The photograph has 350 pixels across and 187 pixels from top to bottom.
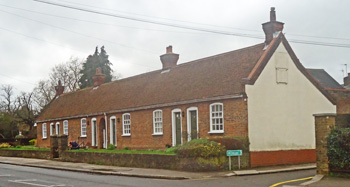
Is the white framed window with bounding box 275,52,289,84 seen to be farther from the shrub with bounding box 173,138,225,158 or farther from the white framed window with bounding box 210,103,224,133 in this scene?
the shrub with bounding box 173,138,225,158

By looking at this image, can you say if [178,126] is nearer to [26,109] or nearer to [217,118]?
[217,118]

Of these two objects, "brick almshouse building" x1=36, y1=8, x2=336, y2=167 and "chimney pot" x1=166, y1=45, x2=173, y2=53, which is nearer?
"brick almshouse building" x1=36, y1=8, x2=336, y2=167

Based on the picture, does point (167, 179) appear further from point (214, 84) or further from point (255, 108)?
point (214, 84)

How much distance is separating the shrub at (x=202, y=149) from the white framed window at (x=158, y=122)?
782cm

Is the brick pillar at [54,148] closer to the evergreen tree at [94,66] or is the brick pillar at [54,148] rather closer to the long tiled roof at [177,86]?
the long tiled roof at [177,86]

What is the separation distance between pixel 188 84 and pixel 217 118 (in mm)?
4565

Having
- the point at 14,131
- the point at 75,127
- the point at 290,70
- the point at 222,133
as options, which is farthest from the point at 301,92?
the point at 14,131

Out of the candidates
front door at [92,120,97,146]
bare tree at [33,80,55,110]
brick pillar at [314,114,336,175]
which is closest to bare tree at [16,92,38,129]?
bare tree at [33,80,55,110]

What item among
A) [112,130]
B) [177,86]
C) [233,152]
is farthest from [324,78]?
[233,152]

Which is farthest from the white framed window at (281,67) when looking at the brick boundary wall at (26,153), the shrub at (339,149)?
the brick boundary wall at (26,153)

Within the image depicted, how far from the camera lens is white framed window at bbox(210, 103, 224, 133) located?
22.9m

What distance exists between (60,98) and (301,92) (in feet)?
99.2

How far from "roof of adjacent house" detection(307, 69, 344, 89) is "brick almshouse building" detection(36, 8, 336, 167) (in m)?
25.1

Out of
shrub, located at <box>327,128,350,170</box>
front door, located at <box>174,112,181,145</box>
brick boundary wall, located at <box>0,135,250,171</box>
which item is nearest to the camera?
shrub, located at <box>327,128,350,170</box>
